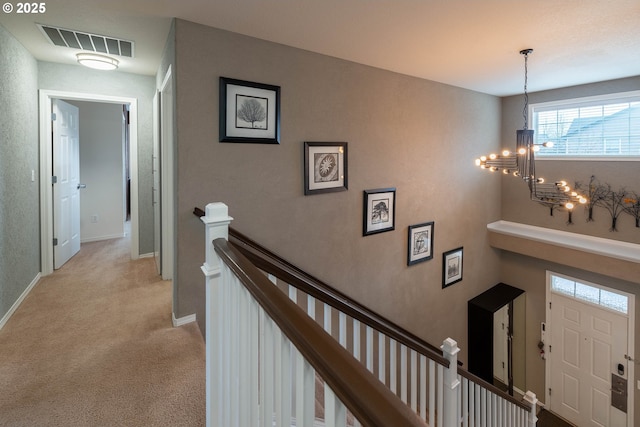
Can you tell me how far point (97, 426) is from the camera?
165 cm

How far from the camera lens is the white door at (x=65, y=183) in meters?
3.80

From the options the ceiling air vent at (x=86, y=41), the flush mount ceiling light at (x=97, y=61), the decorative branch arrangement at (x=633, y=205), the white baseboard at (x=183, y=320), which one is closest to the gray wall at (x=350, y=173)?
the white baseboard at (x=183, y=320)

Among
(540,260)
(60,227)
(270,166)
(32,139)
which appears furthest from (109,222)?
(540,260)

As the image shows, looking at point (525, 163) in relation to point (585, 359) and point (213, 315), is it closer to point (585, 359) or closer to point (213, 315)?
point (213, 315)

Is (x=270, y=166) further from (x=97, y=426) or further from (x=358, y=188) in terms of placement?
(x=97, y=426)

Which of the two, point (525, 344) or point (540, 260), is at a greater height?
point (540, 260)

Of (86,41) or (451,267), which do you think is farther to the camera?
(451,267)

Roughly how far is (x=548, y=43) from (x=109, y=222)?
632 cm

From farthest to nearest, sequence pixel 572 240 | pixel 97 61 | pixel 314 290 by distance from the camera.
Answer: pixel 572 240 → pixel 97 61 → pixel 314 290

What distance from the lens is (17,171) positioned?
294 centimetres

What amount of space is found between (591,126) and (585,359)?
134 inches

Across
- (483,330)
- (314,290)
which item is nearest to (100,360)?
(314,290)

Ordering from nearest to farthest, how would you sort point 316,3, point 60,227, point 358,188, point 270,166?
point 316,3
point 270,166
point 358,188
point 60,227

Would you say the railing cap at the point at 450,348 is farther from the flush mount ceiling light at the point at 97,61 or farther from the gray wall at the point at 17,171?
the flush mount ceiling light at the point at 97,61
